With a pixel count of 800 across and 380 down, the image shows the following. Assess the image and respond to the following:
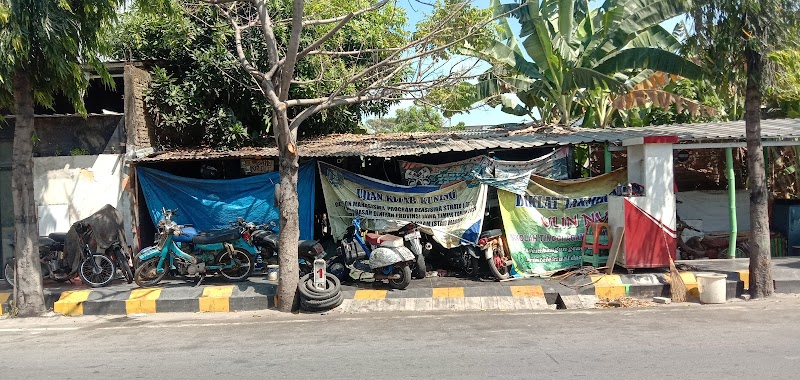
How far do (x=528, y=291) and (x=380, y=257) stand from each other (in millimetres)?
2366

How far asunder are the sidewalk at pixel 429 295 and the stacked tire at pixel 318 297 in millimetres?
214

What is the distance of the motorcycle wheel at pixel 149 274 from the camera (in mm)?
9648

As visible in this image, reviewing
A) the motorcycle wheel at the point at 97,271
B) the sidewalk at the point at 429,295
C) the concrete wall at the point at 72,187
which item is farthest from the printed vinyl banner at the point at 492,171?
the concrete wall at the point at 72,187

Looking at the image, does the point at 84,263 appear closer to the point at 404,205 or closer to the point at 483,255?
the point at 404,205

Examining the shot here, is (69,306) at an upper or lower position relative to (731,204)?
lower

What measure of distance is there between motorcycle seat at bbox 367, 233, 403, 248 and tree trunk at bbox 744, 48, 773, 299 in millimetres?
5326

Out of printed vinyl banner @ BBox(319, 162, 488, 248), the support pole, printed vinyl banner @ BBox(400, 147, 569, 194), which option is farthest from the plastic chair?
the support pole

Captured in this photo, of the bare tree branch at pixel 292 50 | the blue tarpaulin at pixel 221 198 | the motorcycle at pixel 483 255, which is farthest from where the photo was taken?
the blue tarpaulin at pixel 221 198

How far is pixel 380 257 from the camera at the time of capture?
9.12 metres

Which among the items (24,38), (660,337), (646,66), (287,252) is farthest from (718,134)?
(24,38)

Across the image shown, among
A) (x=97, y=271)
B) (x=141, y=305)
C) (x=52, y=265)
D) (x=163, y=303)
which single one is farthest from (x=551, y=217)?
(x=52, y=265)

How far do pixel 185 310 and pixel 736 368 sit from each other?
7.41 meters

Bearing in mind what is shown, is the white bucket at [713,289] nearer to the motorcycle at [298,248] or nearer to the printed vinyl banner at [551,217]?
the printed vinyl banner at [551,217]

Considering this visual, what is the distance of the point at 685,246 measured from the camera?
439 inches
